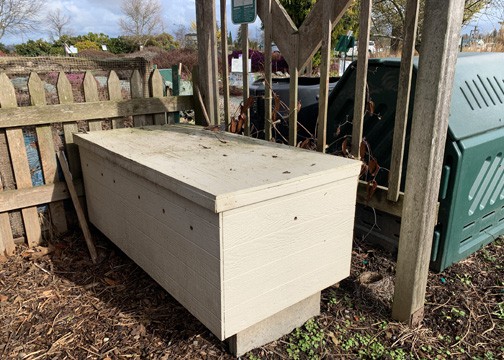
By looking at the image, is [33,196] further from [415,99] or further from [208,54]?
[415,99]

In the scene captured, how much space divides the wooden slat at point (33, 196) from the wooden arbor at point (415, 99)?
1.62 metres

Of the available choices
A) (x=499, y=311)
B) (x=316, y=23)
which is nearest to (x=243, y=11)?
(x=316, y=23)

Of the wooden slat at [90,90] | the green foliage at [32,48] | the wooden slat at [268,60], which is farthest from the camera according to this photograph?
the green foliage at [32,48]

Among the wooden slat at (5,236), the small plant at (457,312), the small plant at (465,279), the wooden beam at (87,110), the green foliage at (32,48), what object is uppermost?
the green foliage at (32,48)

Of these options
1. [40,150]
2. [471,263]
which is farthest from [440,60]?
[40,150]

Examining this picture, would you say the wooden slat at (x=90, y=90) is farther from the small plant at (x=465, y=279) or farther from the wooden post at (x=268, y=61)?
the small plant at (x=465, y=279)

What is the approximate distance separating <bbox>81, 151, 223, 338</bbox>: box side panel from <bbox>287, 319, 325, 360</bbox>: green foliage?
0.48 m

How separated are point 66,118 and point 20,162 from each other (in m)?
0.42

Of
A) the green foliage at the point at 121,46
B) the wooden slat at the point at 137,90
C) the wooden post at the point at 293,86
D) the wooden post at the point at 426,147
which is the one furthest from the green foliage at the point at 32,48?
the wooden post at the point at 426,147

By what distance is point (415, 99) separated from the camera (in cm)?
182

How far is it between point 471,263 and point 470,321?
651 mm

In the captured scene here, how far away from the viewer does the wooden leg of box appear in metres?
1.90

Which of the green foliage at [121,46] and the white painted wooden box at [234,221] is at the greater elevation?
the green foliage at [121,46]

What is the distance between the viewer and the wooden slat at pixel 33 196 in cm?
270
